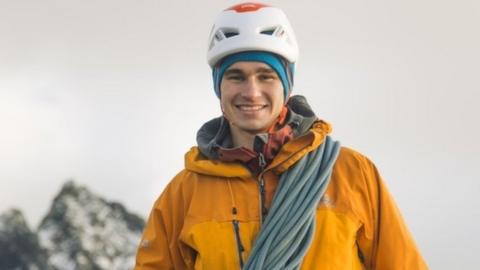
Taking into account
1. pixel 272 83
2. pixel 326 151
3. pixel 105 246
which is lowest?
pixel 105 246

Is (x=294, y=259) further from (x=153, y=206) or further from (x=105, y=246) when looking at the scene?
(x=105, y=246)

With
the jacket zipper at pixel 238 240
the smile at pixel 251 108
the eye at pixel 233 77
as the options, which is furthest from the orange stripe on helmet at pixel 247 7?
the jacket zipper at pixel 238 240

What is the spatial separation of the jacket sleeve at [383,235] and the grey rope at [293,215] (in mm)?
273

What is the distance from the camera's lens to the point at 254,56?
6004mm

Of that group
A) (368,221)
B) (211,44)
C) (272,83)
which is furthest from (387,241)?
(211,44)

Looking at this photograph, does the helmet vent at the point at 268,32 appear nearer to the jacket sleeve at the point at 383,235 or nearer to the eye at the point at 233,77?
the eye at the point at 233,77

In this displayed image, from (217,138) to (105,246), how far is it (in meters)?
35.2

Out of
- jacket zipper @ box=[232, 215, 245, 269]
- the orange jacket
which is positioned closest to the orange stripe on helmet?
the orange jacket

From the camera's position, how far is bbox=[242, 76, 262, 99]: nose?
589 cm

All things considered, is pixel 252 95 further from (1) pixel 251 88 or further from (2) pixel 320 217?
(2) pixel 320 217

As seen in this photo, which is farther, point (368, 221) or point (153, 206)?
point (153, 206)

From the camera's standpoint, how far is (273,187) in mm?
5977

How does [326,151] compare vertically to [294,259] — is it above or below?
above

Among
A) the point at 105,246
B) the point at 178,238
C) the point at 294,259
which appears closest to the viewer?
the point at 294,259
